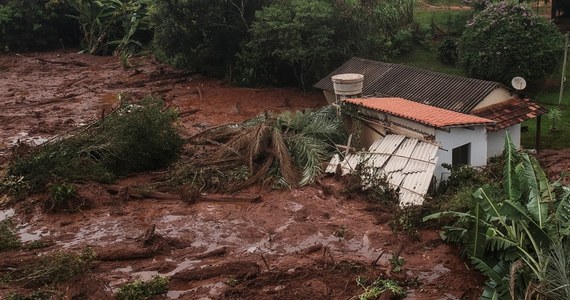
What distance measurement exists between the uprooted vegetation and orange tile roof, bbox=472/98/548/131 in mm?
3758

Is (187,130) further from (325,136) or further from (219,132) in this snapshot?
(325,136)

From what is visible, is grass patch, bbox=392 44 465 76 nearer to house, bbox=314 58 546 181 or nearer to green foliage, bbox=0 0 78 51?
house, bbox=314 58 546 181

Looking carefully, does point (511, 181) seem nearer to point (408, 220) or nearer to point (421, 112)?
point (408, 220)

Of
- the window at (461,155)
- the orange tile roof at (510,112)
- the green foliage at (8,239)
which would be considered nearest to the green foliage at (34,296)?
the green foliage at (8,239)

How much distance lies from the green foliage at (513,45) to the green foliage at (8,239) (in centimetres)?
1581

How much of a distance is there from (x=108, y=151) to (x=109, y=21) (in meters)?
18.1

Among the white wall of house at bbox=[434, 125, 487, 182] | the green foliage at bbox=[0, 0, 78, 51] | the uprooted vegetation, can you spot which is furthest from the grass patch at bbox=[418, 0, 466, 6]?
the white wall of house at bbox=[434, 125, 487, 182]

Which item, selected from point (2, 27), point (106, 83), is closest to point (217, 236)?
point (106, 83)

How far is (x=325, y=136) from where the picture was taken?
16.0m

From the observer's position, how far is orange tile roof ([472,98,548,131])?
15945 mm

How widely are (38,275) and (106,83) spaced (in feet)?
57.5

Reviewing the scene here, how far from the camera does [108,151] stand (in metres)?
15.9

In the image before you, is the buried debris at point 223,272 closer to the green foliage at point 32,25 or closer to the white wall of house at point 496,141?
the white wall of house at point 496,141

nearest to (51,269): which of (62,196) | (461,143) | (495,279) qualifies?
(62,196)
